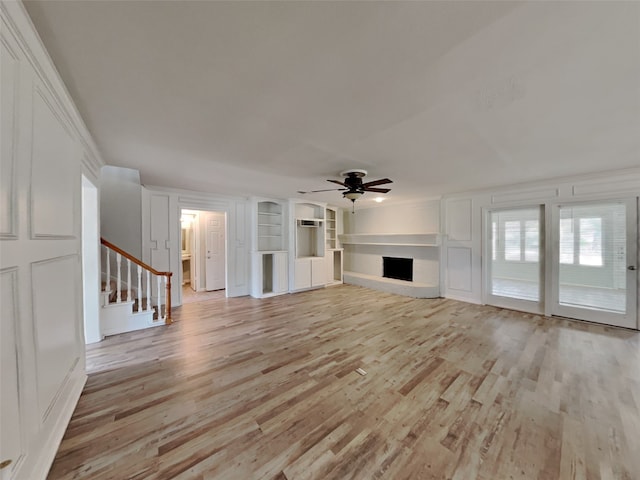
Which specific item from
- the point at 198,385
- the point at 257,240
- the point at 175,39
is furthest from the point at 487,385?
the point at 257,240

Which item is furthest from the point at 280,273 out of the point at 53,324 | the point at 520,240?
the point at 520,240

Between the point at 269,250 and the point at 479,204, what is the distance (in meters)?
4.85

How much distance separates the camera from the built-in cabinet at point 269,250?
571 cm

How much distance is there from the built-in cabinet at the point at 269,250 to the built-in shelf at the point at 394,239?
2064mm

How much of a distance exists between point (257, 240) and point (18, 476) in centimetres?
487

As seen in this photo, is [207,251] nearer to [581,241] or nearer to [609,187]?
[581,241]

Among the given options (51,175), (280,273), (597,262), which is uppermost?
(51,175)

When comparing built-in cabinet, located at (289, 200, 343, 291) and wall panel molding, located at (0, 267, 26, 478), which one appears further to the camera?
built-in cabinet, located at (289, 200, 343, 291)

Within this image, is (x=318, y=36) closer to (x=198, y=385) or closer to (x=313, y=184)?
(x=198, y=385)

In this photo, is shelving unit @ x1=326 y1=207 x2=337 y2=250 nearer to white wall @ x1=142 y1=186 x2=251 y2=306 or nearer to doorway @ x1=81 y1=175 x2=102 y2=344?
white wall @ x1=142 y1=186 x2=251 y2=306

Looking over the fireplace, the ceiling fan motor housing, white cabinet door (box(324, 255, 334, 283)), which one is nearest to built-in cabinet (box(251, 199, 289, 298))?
white cabinet door (box(324, 255, 334, 283))

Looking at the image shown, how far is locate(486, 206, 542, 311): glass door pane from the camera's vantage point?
4242 mm

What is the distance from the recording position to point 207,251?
20.8 feet

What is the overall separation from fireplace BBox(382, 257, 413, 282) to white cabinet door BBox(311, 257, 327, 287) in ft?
5.63
